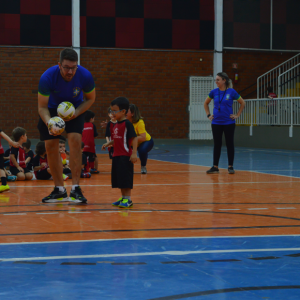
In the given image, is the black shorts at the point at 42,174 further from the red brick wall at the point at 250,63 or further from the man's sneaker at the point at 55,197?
the red brick wall at the point at 250,63

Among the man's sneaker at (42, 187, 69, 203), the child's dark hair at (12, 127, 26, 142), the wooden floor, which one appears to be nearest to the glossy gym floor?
the wooden floor

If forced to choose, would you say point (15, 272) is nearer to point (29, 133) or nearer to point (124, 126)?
point (124, 126)

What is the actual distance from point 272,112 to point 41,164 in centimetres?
1249

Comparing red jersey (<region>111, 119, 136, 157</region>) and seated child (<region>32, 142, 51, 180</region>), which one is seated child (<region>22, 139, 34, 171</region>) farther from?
red jersey (<region>111, 119, 136, 157</region>)

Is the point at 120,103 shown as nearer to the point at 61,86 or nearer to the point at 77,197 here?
the point at 61,86

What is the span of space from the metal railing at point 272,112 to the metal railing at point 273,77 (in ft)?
9.89

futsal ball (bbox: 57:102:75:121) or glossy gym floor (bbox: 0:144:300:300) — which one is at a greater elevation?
futsal ball (bbox: 57:102:75:121)

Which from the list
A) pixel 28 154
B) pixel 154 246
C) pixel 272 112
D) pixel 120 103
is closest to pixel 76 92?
pixel 120 103

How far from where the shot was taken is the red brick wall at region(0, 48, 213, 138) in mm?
23062

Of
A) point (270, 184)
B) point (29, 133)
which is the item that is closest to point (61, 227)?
point (270, 184)

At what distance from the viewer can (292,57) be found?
81.6 feet

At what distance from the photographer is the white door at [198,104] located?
979 inches

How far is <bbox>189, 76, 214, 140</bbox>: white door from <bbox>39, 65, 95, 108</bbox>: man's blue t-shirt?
1891 cm

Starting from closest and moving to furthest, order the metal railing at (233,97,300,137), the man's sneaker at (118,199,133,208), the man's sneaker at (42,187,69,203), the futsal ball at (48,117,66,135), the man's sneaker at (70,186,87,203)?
the futsal ball at (48,117,66,135) < the man's sneaker at (118,199,133,208) < the man's sneaker at (70,186,87,203) < the man's sneaker at (42,187,69,203) < the metal railing at (233,97,300,137)
